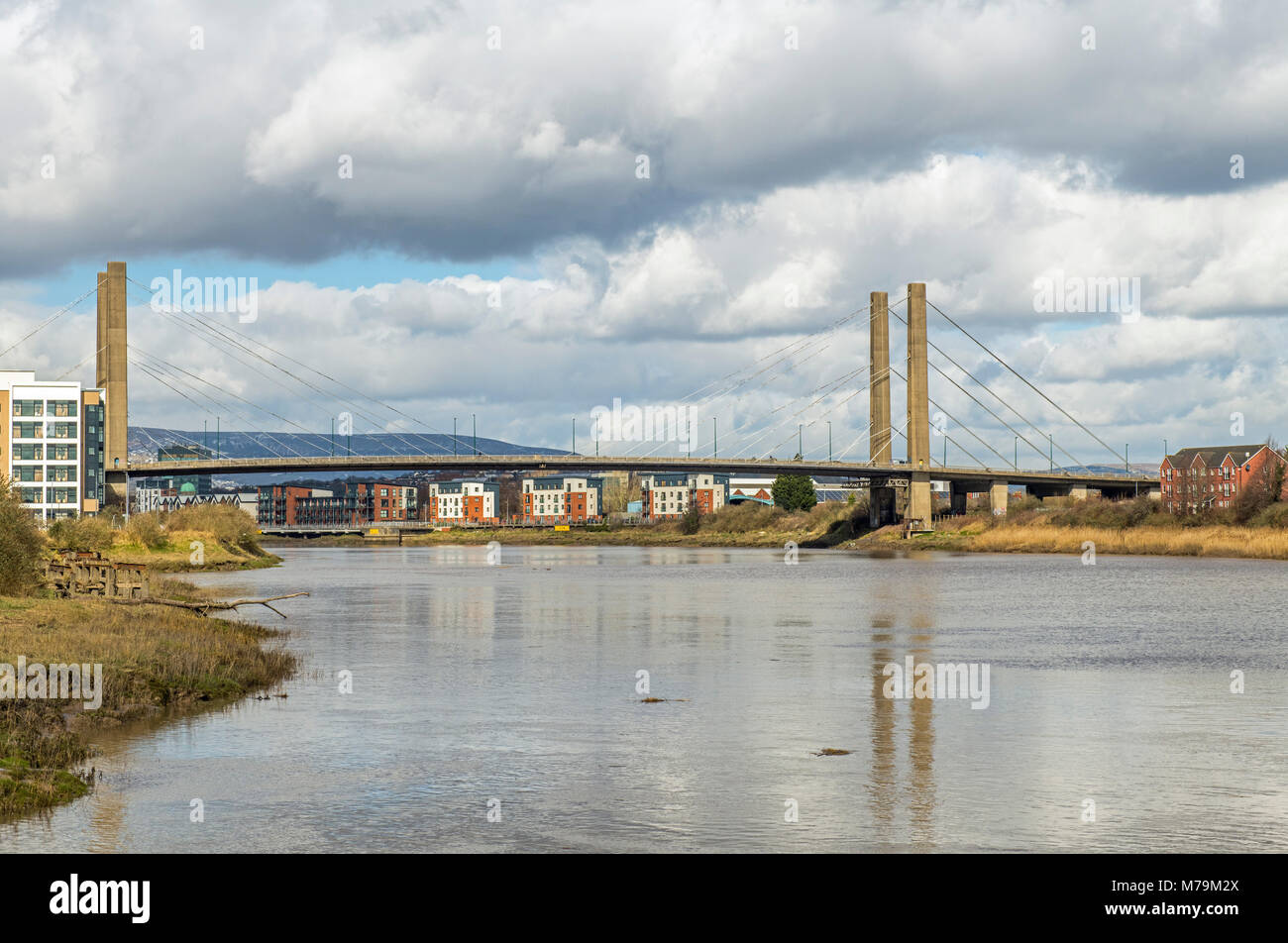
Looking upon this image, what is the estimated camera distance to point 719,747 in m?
20.7

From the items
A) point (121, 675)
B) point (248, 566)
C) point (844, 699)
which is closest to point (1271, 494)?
point (248, 566)

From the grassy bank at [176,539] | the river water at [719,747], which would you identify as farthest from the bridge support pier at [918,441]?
the river water at [719,747]

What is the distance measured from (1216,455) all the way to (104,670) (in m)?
144

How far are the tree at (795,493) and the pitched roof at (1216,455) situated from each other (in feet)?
138

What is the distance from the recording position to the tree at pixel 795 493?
6733 inches

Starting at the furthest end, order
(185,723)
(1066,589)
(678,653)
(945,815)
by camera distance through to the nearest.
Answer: (1066,589), (678,653), (185,723), (945,815)

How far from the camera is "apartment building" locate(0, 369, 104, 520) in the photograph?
119m

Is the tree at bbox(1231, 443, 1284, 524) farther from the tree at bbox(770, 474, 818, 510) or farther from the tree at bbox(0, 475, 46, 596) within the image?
the tree at bbox(0, 475, 46, 596)

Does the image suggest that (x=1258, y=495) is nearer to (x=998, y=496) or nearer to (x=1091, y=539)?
(x=1091, y=539)

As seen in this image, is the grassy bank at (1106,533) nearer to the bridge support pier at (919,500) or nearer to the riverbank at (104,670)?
the bridge support pier at (919,500)

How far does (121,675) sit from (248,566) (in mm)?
72729

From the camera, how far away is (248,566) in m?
94.5
